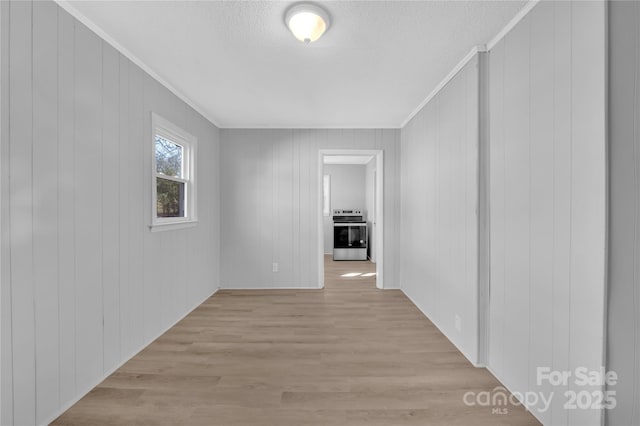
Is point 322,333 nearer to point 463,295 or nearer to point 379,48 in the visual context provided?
point 463,295

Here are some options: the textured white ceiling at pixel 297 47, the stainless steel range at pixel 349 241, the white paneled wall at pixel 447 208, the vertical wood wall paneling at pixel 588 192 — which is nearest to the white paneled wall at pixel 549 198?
the vertical wood wall paneling at pixel 588 192

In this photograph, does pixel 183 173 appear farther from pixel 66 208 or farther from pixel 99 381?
pixel 99 381

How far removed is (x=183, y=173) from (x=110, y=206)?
4.88ft

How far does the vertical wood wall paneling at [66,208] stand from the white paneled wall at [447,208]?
2759 mm

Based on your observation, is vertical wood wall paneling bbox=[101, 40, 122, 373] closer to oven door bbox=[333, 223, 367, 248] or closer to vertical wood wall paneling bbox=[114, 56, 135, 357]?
vertical wood wall paneling bbox=[114, 56, 135, 357]

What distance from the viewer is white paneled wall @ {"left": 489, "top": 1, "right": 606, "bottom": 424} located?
4.58 ft

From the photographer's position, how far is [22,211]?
160 centimetres

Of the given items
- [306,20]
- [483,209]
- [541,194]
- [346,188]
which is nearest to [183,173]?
[306,20]

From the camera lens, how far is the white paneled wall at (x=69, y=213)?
1555 millimetres

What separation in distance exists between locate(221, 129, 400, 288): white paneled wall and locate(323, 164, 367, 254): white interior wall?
11.5ft

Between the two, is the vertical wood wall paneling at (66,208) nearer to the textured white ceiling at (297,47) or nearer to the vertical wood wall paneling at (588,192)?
the textured white ceiling at (297,47)

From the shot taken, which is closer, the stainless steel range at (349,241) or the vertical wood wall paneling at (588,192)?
the vertical wood wall paneling at (588,192)

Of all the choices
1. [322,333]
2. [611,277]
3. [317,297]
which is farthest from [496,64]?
[317,297]

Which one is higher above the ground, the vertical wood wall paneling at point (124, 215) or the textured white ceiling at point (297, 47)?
the textured white ceiling at point (297, 47)
